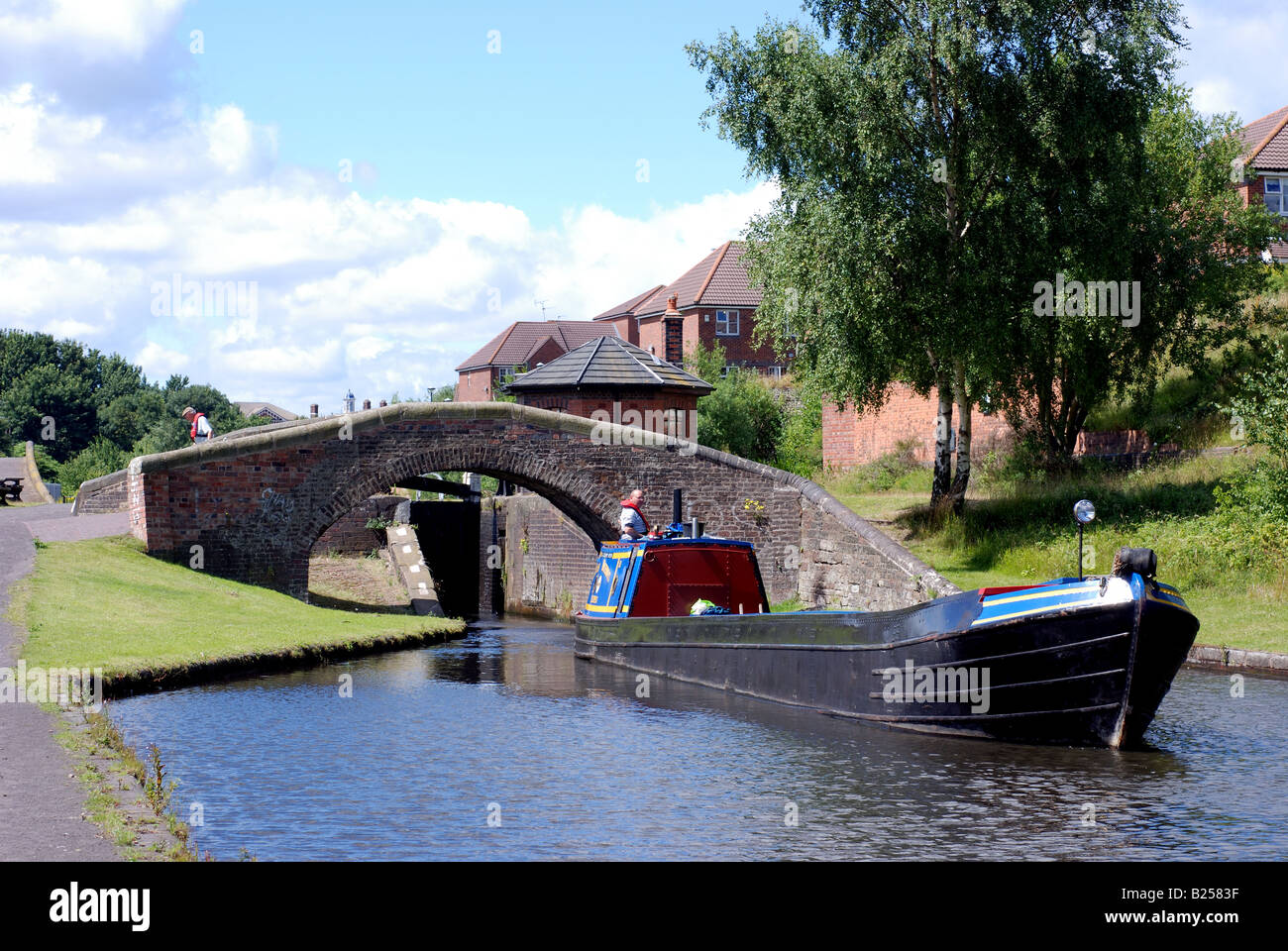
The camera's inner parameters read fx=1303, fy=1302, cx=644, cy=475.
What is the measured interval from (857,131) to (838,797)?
1493 centimetres

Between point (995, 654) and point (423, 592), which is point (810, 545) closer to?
point (423, 592)

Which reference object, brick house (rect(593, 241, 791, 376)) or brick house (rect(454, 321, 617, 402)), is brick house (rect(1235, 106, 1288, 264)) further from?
brick house (rect(454, 321, 617, 402))

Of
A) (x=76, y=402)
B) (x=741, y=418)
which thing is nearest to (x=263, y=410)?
(x=76, y=402)

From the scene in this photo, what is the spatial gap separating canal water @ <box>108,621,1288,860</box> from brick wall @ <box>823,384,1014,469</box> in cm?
1639

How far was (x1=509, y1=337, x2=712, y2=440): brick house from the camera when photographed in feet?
105

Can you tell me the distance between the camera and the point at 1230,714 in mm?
12844

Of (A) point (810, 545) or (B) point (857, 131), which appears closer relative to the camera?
(B) point (857, 131)

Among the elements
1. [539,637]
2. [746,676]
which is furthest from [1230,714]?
[539,637]

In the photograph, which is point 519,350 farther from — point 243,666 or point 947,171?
point 243,666

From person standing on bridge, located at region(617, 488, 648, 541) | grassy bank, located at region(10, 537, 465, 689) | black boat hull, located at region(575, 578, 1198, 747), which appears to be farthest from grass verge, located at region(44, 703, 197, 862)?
person standing on bridge, located at region(617, 488, 648, 541)

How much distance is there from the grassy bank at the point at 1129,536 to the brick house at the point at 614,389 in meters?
6.38

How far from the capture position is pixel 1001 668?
1151 centimetres

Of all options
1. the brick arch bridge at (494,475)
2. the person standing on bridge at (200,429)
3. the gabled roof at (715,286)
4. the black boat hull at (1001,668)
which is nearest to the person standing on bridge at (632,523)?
the brick arch bridge at (494,475)

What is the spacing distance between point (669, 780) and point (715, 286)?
171 feet
